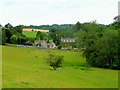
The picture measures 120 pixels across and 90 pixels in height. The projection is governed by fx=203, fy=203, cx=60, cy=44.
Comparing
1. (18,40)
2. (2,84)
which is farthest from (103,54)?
(18,40)

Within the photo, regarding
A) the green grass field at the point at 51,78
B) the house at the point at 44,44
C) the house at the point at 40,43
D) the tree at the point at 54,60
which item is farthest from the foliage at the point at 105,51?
Answer: the house at the point at 44,44

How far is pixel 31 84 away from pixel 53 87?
8.04 ft

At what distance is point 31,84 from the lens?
73.6ft

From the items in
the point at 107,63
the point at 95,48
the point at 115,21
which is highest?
the point at 115,21

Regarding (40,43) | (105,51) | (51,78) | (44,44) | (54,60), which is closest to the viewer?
(51,78)

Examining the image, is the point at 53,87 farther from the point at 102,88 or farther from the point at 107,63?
the point at 107,63

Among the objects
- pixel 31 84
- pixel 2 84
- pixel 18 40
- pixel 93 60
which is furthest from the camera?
pixel 18 40

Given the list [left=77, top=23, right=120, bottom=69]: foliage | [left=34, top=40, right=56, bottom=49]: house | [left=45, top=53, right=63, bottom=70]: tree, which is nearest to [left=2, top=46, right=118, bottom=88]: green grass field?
[left=45, top=53, right=63, bottom=70]: tree

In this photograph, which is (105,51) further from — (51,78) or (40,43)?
(40,43)

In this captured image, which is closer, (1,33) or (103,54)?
(103,54)

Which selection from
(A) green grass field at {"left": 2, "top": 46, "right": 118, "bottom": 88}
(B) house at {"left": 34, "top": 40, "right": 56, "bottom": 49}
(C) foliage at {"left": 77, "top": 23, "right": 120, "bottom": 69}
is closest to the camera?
(A) green grass field at {"left": 2, "top": 46, "right": 118, "bottom": 88}

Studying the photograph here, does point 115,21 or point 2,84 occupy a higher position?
point 115,21

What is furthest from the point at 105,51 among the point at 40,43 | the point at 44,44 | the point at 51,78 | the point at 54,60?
the point at 44,44

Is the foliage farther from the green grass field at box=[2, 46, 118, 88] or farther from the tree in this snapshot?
the tree
